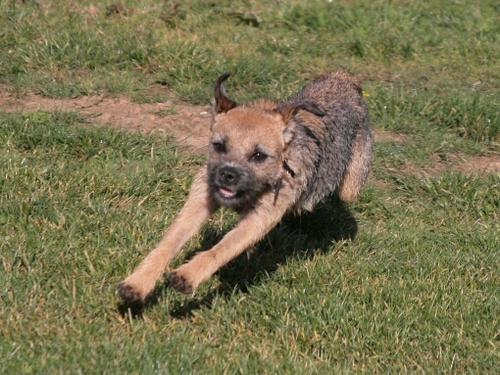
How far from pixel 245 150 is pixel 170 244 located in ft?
2.57

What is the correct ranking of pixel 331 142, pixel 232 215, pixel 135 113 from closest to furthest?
pixel 331 142 < pixel 232 215 < pixel 135 113

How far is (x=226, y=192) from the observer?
5.85 metres

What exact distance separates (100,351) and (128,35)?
4945 millimetres

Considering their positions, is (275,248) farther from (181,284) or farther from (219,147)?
(181,284)

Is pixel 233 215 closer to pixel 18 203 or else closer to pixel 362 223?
pixel 362 223

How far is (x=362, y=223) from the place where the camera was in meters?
7.43

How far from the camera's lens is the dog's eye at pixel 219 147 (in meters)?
5.89

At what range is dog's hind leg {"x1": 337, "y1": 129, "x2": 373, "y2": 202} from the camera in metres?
7.30

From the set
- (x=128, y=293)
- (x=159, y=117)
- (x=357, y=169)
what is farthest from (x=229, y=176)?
(x=159, y=117)

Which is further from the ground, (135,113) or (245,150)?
(245,150)

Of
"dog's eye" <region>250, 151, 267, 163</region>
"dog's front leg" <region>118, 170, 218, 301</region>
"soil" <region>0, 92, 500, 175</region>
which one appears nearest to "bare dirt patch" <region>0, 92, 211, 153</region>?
"soil" <region>0, 92, 500, 175</region>

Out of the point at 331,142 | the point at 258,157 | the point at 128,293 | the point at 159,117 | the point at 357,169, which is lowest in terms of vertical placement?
the point at 159,117

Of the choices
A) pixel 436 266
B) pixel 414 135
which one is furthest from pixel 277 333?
pixel 414 135

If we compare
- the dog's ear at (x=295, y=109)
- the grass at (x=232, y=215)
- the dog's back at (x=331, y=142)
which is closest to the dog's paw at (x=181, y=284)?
the grass at (x=232, y=215)
